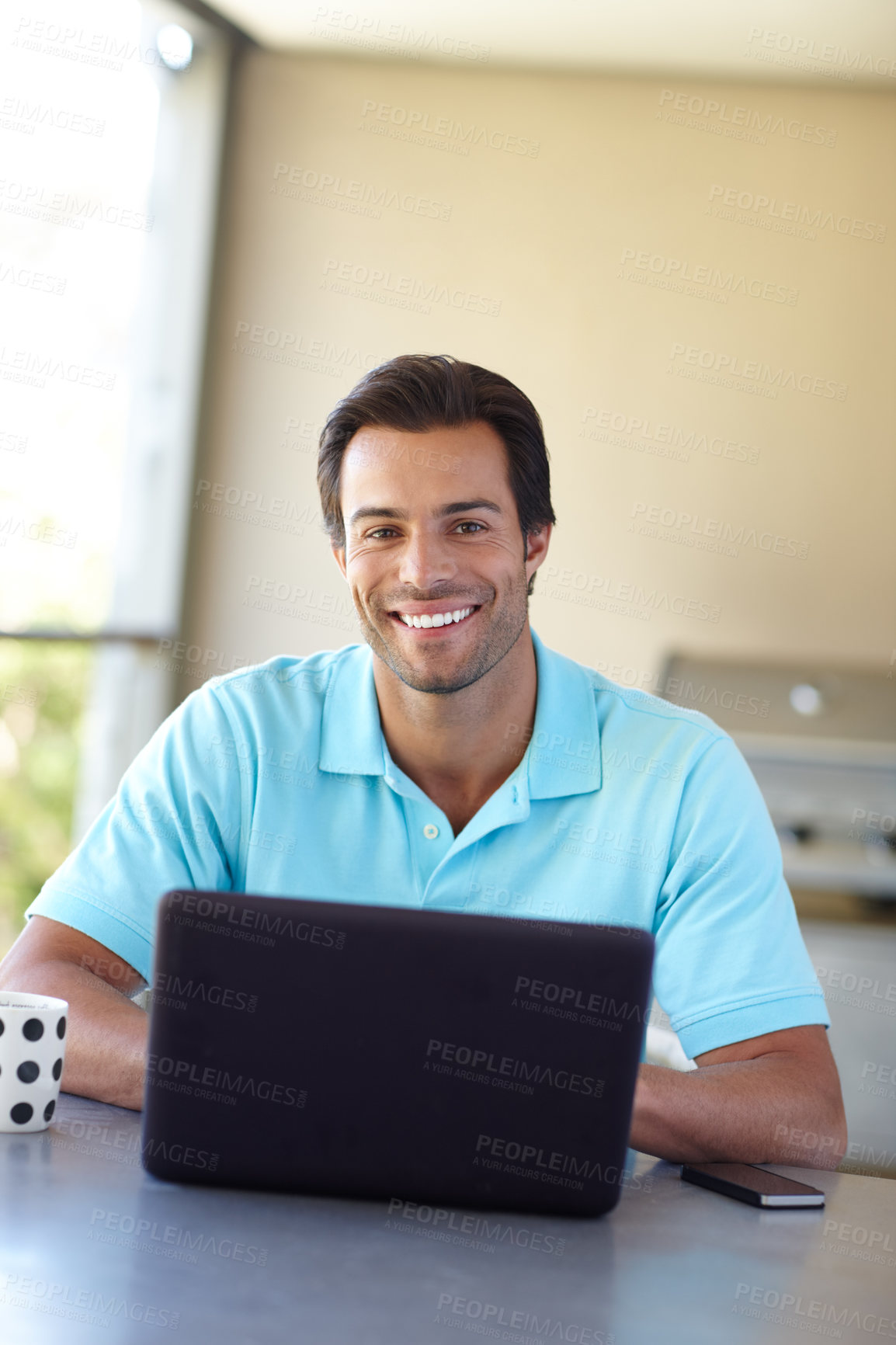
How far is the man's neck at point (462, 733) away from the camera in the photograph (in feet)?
5.41

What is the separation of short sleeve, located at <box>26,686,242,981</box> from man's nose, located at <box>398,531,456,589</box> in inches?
11.7

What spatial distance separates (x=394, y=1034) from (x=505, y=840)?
65cm

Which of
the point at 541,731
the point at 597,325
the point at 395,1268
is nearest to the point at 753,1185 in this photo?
the point at 395,1268

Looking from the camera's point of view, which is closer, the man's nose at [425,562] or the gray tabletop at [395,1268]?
the gray tabletop at [395,1268]

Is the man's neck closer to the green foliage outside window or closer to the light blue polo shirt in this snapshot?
the light blue polo shirt

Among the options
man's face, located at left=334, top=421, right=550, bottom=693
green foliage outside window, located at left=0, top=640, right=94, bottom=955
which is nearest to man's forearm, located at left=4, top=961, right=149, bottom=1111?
man's face, located at left=334, top=421, right=550, bottom=693

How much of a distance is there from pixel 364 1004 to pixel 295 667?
0.90 meters

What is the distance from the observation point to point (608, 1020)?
91 centimetres

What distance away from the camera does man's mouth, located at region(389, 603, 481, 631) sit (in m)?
1.69

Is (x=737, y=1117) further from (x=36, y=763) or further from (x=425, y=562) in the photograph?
(x=36, y=763)

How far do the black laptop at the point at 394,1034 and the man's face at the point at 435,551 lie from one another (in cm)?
76

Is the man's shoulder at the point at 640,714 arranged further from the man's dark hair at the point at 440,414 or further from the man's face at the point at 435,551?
the man's dark hair at the point at 440,414

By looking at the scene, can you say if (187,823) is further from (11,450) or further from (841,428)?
(841,428)

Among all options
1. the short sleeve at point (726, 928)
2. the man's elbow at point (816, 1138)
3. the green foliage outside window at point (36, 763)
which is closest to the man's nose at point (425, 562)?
the short sleeve at point (726, 928)
